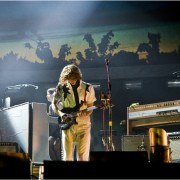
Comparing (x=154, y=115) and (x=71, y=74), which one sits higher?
(x=71, y=74)

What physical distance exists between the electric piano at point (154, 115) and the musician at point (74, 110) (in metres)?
2.86

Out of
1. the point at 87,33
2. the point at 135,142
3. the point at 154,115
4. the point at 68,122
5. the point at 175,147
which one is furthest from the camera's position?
the point at 87,33

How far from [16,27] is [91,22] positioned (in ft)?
7.88

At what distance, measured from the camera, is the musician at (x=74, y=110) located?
17.6 feet

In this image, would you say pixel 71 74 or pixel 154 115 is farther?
pixel 154 115

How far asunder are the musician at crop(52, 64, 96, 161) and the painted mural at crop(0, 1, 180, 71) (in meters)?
5.95

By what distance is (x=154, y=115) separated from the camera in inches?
317

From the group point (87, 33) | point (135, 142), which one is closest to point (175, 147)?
point (135, 142)

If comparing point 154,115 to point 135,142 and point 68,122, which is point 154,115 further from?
point 68,122

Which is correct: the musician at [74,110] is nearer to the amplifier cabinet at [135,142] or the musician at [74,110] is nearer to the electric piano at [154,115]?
the amplifier cabinet at [135,142]

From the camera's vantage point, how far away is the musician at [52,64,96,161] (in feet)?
17.6

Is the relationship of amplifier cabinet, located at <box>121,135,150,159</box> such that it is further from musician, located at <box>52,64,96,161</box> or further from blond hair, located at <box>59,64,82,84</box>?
blond hair, located at <box>59,64,82,84</box>

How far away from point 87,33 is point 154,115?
4432 millimetres

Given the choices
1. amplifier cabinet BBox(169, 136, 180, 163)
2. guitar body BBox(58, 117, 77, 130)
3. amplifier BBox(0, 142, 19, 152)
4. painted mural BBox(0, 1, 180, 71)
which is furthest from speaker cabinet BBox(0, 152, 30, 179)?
painted mural BBox(0, 1, 180, 71)
